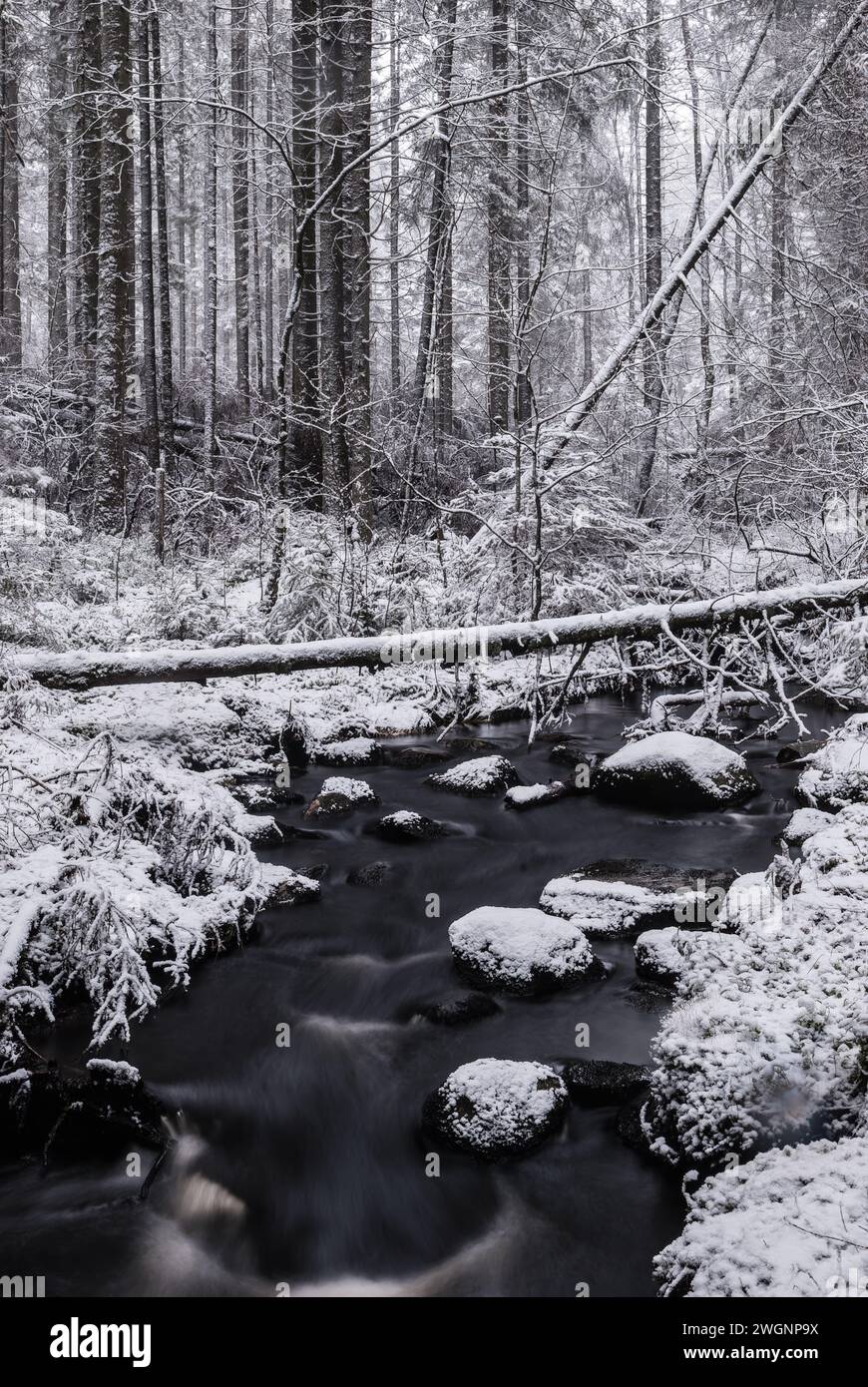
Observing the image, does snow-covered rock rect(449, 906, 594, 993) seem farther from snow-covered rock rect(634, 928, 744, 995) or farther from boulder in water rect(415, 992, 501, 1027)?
snow-covered rock rect(634, 928, 744, 995)

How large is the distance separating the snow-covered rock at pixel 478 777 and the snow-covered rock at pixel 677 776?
90 centimetres

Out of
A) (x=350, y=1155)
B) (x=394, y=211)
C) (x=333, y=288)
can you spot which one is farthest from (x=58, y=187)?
(x=350, y=1155)

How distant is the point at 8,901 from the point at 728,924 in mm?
4049

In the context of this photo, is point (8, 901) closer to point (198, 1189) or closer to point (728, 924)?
point (198, 1189)

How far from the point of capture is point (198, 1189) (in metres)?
4.03

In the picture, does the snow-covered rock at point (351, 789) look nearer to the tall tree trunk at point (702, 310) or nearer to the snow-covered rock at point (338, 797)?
the snow-covered rock at point (338, 797)

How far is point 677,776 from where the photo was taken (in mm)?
8188

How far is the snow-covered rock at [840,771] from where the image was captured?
24.4 ft

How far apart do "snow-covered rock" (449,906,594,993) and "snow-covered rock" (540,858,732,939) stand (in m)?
0.43

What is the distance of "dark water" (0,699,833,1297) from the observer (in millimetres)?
3721

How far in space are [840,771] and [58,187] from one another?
2655 cm

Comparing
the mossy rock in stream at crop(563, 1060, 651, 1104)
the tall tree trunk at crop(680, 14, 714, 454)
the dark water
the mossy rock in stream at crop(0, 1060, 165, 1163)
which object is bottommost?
the dark water

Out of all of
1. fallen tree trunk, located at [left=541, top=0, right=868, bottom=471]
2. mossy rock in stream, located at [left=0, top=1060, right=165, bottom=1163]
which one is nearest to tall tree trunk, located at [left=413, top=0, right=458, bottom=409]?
fallen tree trunk, located at [left=541, top=0, right=868, bottom=471]
